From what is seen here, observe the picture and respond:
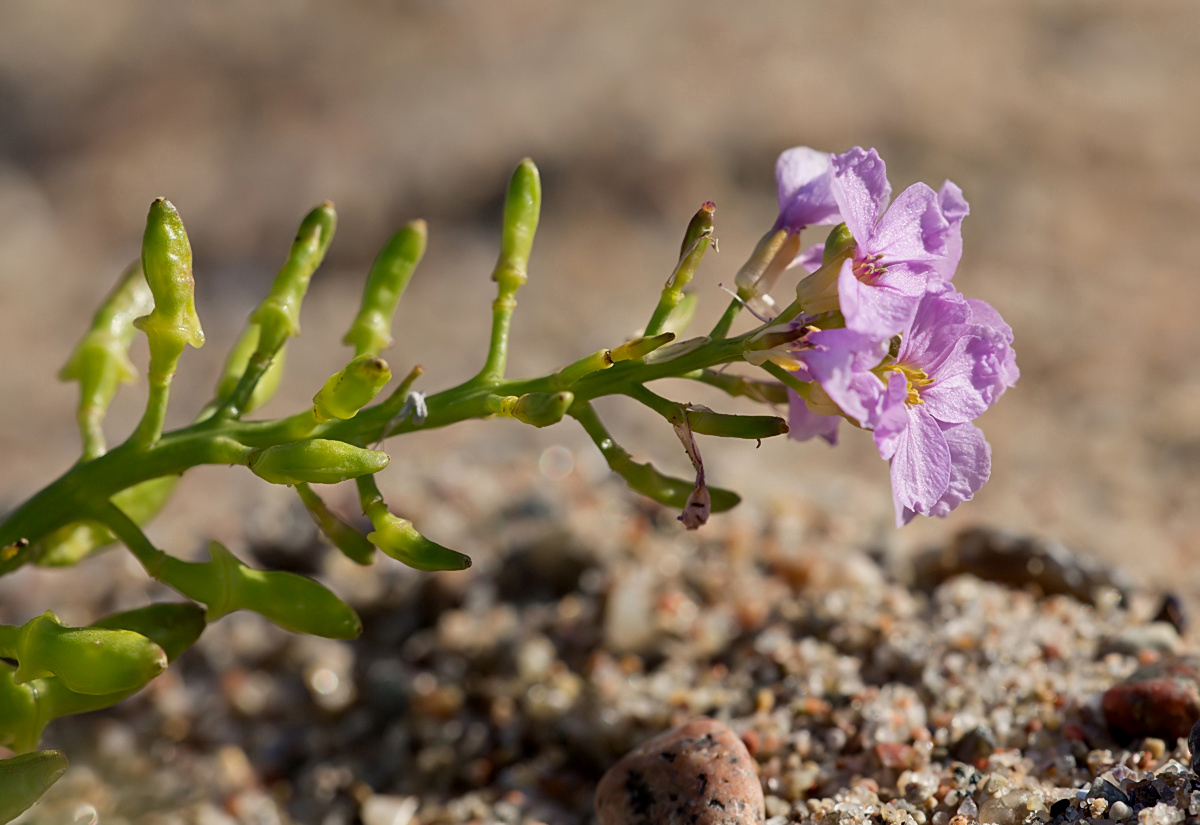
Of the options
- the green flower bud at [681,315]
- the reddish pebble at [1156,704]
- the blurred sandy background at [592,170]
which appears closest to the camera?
the reddish pebble at [1156,704]

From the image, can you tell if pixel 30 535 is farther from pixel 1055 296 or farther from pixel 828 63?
pixel 828 63

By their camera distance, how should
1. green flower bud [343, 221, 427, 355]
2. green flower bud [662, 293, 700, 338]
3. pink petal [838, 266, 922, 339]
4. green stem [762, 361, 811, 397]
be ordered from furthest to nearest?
green flower bud [343, 221, 427, 355], green flower bud [662, 293, 700, 338], green stem [762, 361, 811, 397], pink petal [838, 266, 922, 339]

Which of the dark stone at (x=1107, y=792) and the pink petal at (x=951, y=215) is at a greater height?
the pink petal at (x=951, y=215)

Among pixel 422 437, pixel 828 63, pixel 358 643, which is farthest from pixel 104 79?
pixel 358 643

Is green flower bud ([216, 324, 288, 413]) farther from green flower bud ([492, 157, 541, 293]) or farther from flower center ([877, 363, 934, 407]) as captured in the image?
flower center ([877, 363, 934, 407])

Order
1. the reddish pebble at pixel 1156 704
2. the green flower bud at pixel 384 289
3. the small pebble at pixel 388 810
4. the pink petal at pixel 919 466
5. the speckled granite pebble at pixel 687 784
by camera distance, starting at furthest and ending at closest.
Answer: the small pebble at pixel 388 810 → the green flower bud at pixel 384 289 → the reddish pebble at pixel 1156 704 → the speckled granite pebble at pixel 687 784 → the pink petal at pixel 919 466

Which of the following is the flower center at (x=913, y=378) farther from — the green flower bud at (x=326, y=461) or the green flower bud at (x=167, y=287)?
the green flower bud at (x=167, y=287)

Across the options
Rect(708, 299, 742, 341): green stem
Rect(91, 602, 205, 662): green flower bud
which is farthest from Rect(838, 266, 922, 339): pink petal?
Rect(91, 602, 205, 662): green flower bud

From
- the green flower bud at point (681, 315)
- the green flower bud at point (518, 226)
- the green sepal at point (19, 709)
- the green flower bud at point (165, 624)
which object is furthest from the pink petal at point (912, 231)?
the green sepal at point (19, 709)

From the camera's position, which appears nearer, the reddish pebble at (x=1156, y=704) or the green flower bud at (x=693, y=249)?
the green flower bud at (x=693, y=249)
